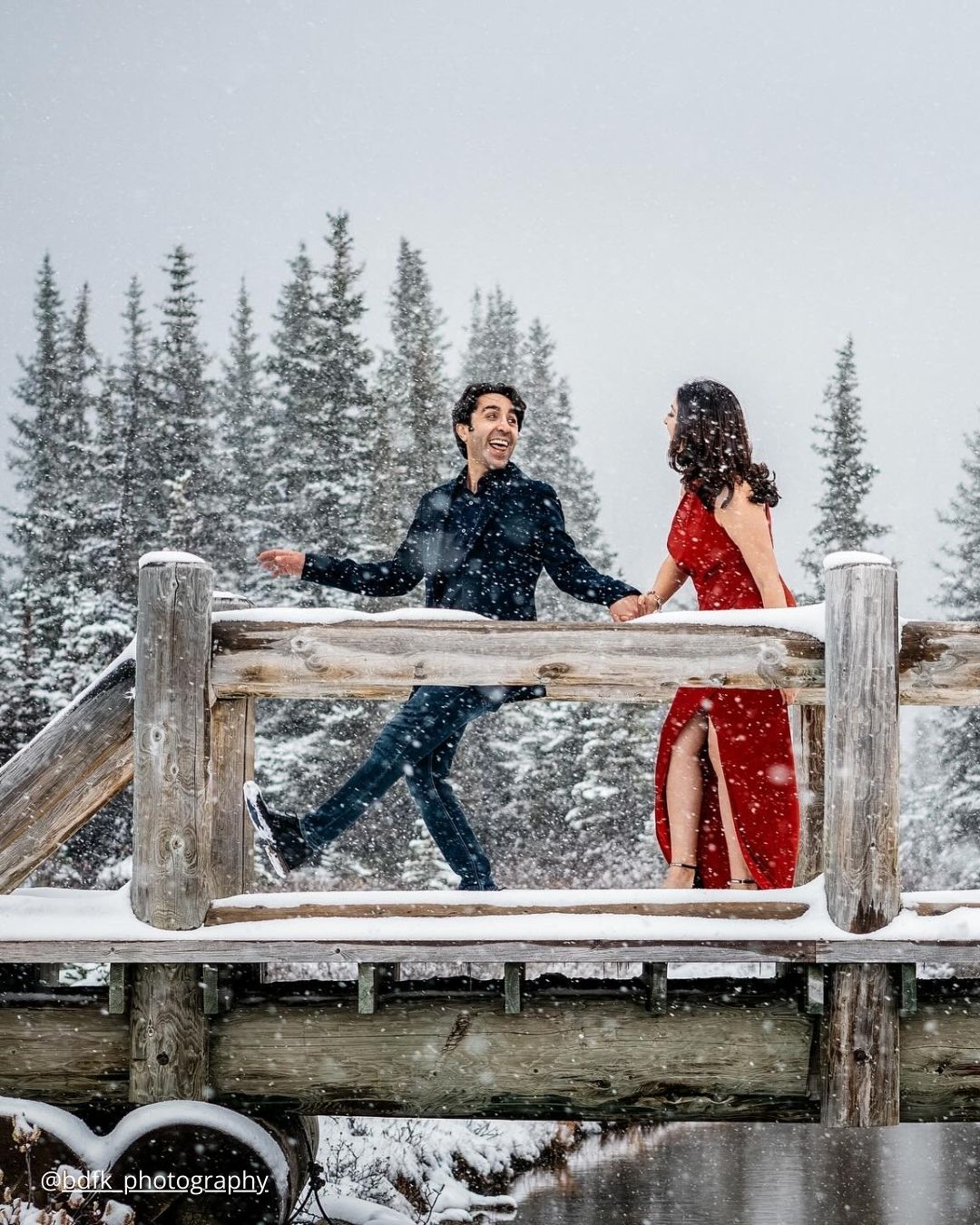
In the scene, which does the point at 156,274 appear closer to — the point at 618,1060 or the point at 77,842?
the point at 77,842

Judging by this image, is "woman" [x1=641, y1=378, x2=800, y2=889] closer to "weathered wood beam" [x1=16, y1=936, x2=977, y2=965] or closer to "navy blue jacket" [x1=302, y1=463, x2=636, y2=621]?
"navy blue jacket" [x1=302, y1=463, x2=636, y2=621]

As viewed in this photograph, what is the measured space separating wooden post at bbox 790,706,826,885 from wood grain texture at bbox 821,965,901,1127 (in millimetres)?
1127

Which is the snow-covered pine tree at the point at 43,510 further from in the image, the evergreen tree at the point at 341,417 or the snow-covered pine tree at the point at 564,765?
the snow-covered pine tree at the point at 564,765

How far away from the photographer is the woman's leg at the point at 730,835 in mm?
5387

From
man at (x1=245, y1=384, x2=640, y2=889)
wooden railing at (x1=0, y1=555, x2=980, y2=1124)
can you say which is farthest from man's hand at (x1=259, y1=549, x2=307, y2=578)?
wooden railing at (x1=0, y1=555, x2=980, y2=1124)

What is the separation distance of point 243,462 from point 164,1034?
85.8ft

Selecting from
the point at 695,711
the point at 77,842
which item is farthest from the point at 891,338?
the point at 695,711

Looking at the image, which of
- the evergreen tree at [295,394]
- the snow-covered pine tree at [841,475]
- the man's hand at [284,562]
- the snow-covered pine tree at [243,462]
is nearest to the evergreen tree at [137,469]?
the snow-covered pine tree at [243,462]

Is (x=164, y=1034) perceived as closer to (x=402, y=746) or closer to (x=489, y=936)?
(x=489, y=936)

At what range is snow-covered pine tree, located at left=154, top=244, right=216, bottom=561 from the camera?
80.7 ft

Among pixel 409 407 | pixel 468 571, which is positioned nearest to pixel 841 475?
pixel 409 407

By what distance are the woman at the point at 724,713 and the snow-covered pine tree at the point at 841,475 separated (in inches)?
A: 787

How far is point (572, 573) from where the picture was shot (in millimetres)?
5613

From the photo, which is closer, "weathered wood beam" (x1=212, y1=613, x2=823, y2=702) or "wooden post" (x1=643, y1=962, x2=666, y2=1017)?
"weathered wood beam" (x1=212, y1=613, x2=823, y2=702)
